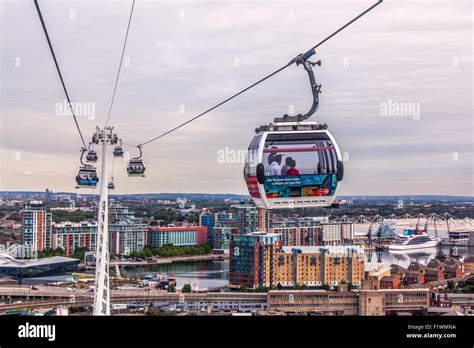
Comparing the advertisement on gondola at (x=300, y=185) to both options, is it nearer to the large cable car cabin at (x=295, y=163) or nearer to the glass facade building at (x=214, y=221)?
the large cable car cabin at (x=295, y=163)

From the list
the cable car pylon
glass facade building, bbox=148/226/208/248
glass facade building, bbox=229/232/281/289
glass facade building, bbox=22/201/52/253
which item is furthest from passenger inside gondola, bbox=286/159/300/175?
glass facade building, bbox=148/226/208/248

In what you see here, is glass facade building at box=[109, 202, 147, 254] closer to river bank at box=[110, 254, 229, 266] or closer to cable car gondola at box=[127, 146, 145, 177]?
river bank at box=[110, 254, 229, 266]

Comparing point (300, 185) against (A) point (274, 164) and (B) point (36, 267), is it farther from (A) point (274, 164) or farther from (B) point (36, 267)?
(B) point (36, 267)

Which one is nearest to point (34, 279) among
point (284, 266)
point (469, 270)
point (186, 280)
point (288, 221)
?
point (186, 280)

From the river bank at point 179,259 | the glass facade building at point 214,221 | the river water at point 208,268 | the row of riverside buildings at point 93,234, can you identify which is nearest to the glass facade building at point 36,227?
the row of riverside buildings at point 93,234
